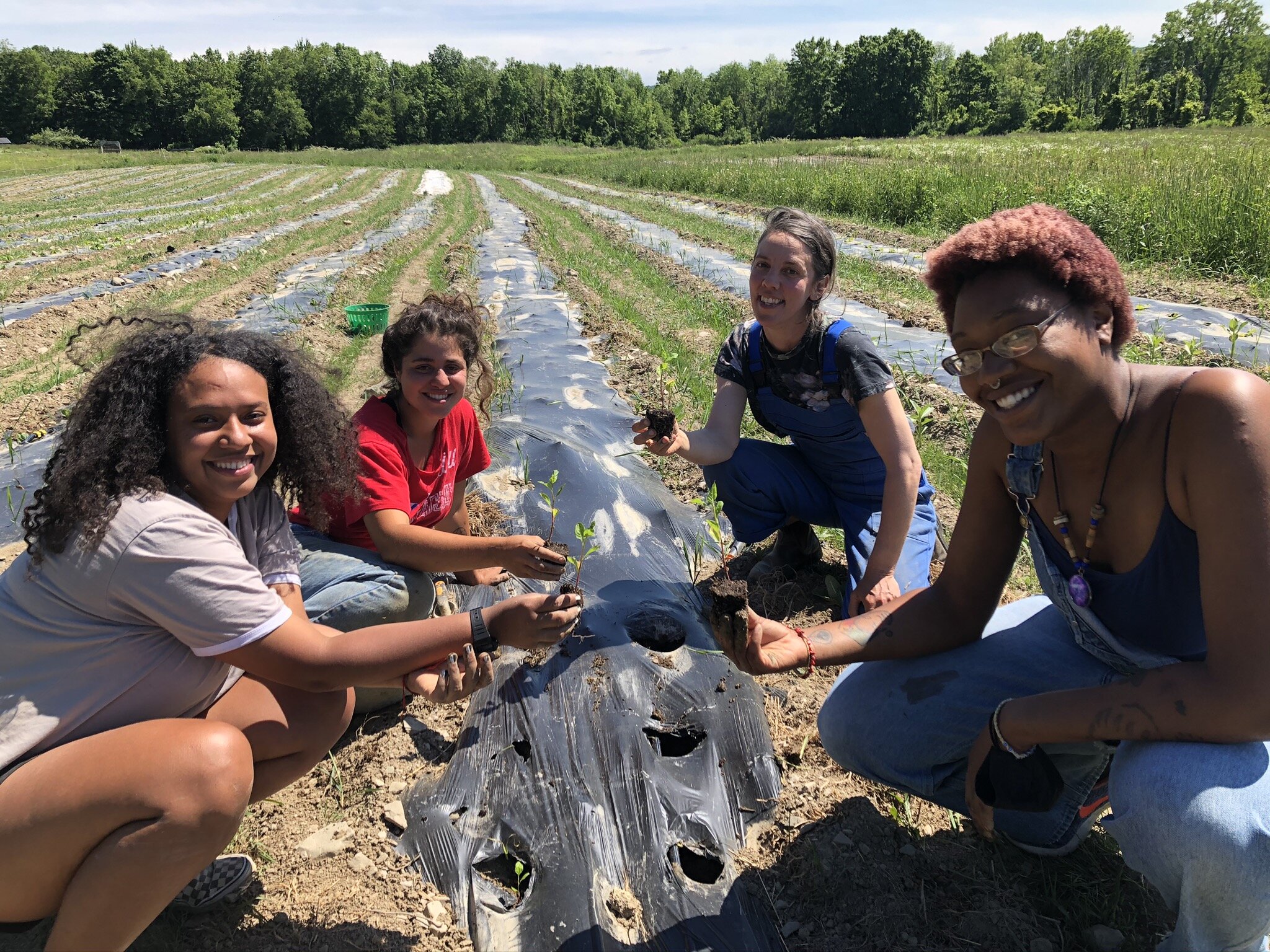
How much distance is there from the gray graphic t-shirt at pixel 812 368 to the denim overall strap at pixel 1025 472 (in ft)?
3.29

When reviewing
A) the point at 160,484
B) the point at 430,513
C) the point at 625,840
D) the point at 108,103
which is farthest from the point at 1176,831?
the point at 108,103

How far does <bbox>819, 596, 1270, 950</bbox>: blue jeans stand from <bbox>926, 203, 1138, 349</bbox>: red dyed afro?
0.78 meters

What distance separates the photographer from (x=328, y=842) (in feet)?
6.79

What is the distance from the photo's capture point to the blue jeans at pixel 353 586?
238 centimetres

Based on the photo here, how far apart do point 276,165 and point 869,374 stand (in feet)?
141

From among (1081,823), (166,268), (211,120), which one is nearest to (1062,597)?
(1081,823)

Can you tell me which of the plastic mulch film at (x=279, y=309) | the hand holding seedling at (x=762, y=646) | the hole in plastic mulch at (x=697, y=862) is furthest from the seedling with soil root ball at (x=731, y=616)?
the plastic mulch film at (x=279, y=309)

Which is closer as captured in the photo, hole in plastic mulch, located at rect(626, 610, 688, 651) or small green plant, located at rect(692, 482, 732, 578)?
hole in plastic mulch, located at rect(626, 610, 688, 651)

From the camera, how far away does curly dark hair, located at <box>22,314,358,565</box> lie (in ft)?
5.04

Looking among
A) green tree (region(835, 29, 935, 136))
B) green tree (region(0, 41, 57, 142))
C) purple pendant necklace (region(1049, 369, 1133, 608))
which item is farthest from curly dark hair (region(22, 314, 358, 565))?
green tree (region(0, 41, 57, 142))

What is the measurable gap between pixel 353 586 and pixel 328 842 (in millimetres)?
695

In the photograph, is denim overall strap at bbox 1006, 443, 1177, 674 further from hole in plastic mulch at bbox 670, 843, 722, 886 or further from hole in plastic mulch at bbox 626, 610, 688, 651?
hole in plastic mulch at bbox 626, 610, 688, 651

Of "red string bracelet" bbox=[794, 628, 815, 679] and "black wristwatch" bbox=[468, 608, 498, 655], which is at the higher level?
"black wristwatch" bbox=[468, 608, 498, 655]

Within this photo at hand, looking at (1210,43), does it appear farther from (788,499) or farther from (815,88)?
(788,499)
